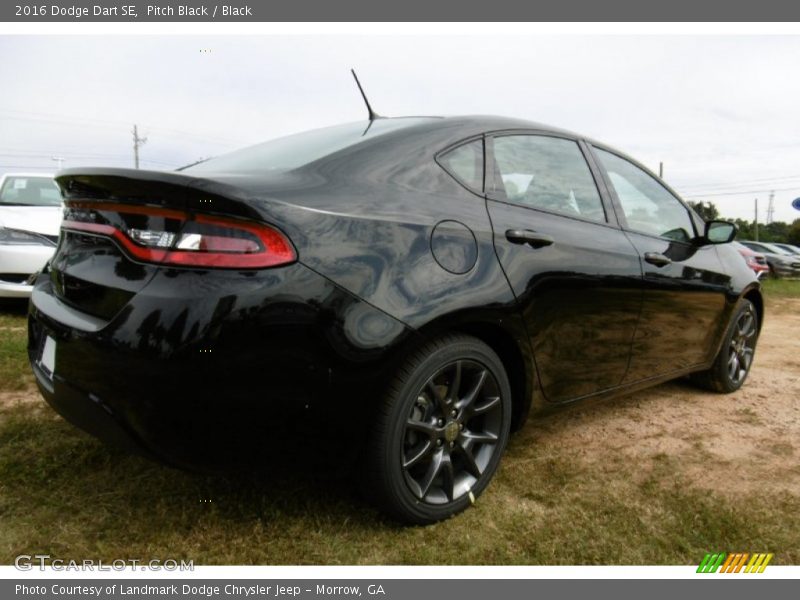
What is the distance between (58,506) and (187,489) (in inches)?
16.3

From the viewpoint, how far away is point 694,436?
3.04m

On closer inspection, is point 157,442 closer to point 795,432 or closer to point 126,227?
point 126,227

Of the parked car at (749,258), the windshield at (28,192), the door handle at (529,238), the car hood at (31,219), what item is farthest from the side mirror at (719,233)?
the windshield at (28,192)

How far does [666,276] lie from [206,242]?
224 cm

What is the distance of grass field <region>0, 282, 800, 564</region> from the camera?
6.22 ft

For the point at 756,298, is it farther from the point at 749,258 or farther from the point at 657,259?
the point at 749,258

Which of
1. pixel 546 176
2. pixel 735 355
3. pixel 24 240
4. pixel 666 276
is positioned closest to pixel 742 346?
pixel 735 355

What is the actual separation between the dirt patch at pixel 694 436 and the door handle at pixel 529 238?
734mm

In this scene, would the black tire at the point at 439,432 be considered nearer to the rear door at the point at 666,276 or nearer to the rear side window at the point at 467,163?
the rear side window at the point at 467,163

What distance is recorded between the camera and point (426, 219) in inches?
77.7

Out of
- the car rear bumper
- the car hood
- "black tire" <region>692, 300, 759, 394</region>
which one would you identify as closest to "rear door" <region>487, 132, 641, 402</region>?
the car rear bumper

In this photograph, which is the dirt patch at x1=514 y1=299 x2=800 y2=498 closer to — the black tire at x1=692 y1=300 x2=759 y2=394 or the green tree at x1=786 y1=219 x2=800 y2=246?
the black tire at x1=692 y1=300 x2=759 y2=394

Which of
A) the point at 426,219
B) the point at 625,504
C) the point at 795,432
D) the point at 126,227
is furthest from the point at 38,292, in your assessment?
the point at 795,432

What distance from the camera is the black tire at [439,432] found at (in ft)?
6.15
